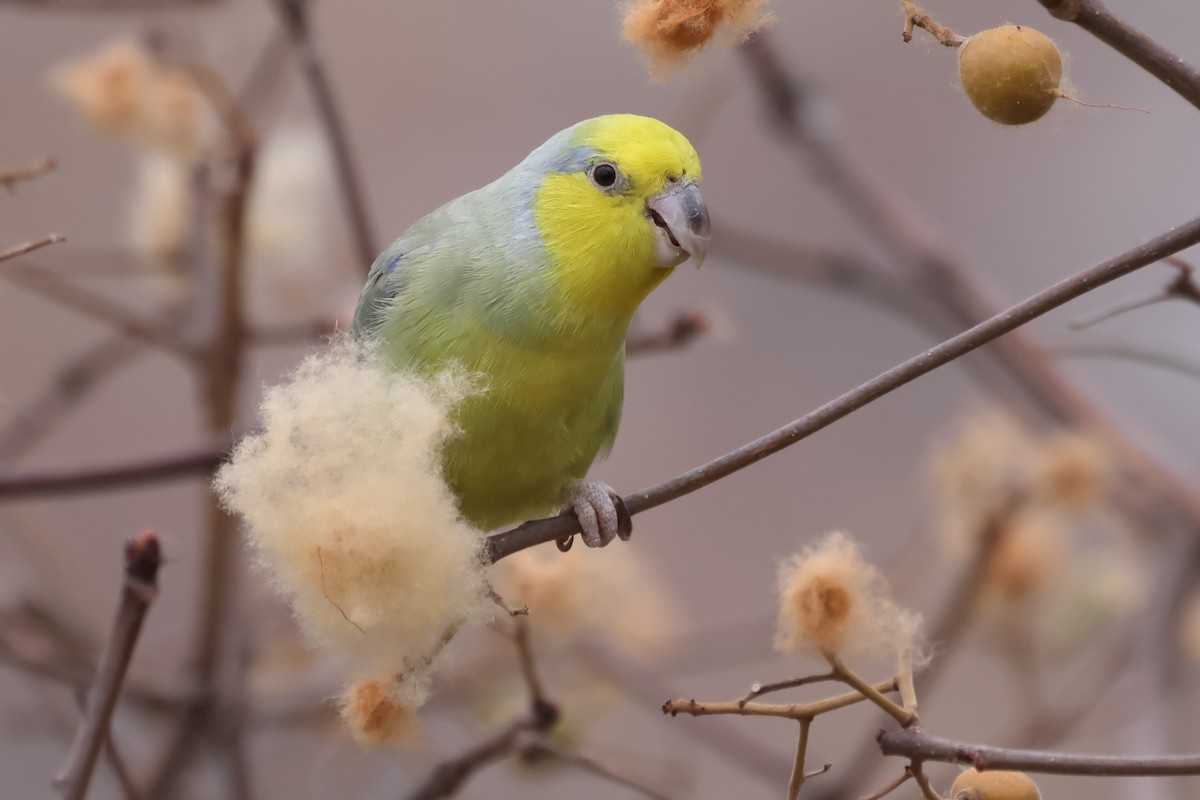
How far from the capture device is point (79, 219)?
6.89ft

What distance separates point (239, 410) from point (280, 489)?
0.62 m

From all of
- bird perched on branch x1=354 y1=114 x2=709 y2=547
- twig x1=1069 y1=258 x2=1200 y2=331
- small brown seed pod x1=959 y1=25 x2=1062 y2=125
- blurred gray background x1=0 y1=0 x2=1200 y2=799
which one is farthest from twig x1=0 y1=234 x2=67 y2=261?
blurred gray background x1=0 y1=0 x2=1200 y2=799

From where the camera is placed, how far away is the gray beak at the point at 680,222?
768 millimetres

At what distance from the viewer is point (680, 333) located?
1.10 meters

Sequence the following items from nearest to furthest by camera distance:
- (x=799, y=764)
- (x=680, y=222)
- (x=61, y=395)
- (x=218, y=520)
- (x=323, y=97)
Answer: (x=799, y=764), (x=680, y=222), (x=323, y=97), (x=218, y=520), (x=61, y=395)

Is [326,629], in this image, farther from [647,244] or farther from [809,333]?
[809,333]

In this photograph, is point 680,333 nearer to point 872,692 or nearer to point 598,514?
point 598,514

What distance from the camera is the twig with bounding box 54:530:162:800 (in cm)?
57

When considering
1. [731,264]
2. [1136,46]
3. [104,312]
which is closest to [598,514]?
[104,312]

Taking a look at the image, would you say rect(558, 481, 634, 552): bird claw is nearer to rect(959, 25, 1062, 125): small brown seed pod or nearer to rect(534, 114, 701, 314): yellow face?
rect(534, 114, 701, 314): yellow face

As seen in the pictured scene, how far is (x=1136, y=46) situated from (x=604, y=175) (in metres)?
0.45

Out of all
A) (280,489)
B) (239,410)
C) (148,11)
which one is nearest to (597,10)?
(148,11)

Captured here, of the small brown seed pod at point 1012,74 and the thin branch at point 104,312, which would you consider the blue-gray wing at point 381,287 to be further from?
the small brown seed pod at point 1012,74

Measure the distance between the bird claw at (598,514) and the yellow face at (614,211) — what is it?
184 millimetres
